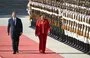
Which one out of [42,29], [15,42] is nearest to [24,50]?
[15,42]

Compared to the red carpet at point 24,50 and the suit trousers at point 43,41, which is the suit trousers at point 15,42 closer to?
the red carpet at point 24,50

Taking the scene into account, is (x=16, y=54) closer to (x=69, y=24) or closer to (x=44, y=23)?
(x=44, y=23)

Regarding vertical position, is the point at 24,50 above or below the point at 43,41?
below

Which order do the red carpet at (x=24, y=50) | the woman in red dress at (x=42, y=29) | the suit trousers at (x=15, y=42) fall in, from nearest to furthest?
the red carpet at (x=24, y=50), the suit trousers at (x=15, y=42), the woman in red dress at (x=42, y=29)

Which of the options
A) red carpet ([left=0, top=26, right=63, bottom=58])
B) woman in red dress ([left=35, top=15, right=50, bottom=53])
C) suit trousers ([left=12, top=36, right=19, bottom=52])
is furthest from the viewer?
woman in red dress ([left=35, top=15, right=50, bottom=53])

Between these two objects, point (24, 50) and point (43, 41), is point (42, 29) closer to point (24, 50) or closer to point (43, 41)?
point (43, 41)

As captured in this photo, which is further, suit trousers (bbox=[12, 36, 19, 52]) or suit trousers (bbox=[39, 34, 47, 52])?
suit trousers (bbox=[39, 34, 47, 52])

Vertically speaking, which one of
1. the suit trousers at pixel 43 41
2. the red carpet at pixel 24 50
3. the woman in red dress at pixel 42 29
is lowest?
the red carpet at pixel 24 50

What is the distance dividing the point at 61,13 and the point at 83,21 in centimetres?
286

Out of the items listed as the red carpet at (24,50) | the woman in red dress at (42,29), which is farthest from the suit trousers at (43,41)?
the red carpet at (24,50)

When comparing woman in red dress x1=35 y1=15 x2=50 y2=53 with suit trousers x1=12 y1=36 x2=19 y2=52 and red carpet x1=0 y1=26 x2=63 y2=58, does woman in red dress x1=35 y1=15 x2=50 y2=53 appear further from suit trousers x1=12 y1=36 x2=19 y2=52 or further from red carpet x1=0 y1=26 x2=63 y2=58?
suit trousers x1=12 y1=36 x2=19 y2=52

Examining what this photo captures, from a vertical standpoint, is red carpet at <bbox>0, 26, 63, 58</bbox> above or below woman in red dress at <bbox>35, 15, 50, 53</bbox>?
below

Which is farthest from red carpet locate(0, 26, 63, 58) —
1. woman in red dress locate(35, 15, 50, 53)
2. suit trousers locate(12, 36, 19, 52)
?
woman in red dress locate(35, 15, 50, 53)

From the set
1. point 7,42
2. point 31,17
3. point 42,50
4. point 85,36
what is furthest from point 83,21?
point 31,17
